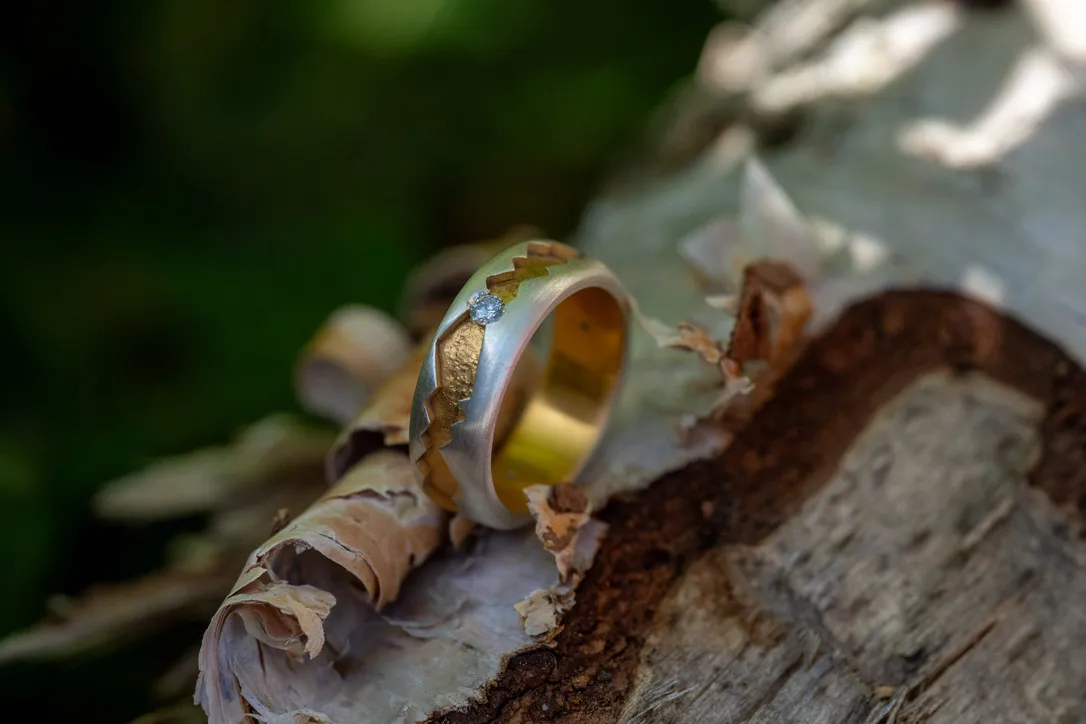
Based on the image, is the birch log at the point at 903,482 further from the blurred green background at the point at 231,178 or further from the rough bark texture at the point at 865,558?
the blurred green background at the point at 231,178

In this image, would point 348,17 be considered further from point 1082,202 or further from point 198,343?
point 1082,202

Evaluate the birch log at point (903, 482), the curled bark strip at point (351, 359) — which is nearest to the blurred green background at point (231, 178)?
the curled bark strip at point (351, 359)

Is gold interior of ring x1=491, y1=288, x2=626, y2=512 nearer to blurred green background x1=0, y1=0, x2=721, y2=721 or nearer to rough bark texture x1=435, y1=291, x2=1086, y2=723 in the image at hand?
rough bark texture x1=435, y1=291, x2=1086, y2=723

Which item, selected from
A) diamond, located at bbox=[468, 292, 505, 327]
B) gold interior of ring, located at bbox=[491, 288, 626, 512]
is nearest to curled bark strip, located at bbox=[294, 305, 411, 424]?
gold interior of ring, located at bbox=[491, 288, 626, 512]

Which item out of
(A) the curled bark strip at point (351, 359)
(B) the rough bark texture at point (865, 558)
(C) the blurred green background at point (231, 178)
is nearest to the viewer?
(B) the rough bark texture at point (865, 558)

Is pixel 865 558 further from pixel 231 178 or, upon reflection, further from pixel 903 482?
pixel 231 178

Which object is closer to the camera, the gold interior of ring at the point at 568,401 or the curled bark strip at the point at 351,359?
the gold interior of ring at the point at 568,401

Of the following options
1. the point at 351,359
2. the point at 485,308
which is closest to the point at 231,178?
the point at 351,359
